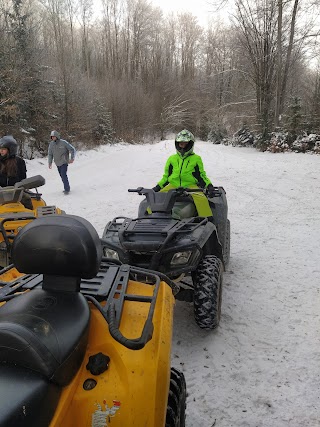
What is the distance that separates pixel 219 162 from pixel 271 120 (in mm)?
8442

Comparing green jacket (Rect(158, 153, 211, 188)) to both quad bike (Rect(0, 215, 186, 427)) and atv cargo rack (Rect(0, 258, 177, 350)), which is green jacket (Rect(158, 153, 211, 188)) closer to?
atv cargo rack (Rect(0, 258, 177, 350))

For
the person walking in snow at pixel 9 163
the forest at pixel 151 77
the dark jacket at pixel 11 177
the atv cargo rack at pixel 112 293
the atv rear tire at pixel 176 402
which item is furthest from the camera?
the forest at pixel 151 77

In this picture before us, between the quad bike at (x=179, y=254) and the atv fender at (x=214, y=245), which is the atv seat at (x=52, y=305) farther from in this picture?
the atv fender at (x=214, y=245)

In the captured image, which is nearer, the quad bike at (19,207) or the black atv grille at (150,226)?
the black atv grille at (150,226)

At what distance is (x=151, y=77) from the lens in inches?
1487

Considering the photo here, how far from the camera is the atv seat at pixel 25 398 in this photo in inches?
40.8

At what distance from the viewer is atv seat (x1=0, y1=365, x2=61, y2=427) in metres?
1.04

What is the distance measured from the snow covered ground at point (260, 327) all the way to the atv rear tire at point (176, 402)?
0.66m

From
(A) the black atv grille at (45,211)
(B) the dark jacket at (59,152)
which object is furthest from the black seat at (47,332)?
(B) the dark jacket at (59,152)

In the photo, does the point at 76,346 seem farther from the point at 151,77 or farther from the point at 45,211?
the point at 151,77

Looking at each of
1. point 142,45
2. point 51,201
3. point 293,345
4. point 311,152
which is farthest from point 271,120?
point 142,45

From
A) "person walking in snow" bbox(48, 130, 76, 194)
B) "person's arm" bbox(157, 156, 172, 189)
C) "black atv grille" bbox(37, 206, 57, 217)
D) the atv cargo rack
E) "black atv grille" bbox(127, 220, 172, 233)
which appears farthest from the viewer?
"person walking in snow" bbox(48, 130, 76, 194)

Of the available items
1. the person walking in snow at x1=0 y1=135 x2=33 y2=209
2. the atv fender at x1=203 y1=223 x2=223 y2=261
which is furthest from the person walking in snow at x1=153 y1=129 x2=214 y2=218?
the person walking in snow at x1=0 y1=135 x2=33 y2=209

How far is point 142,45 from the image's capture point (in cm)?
4016
